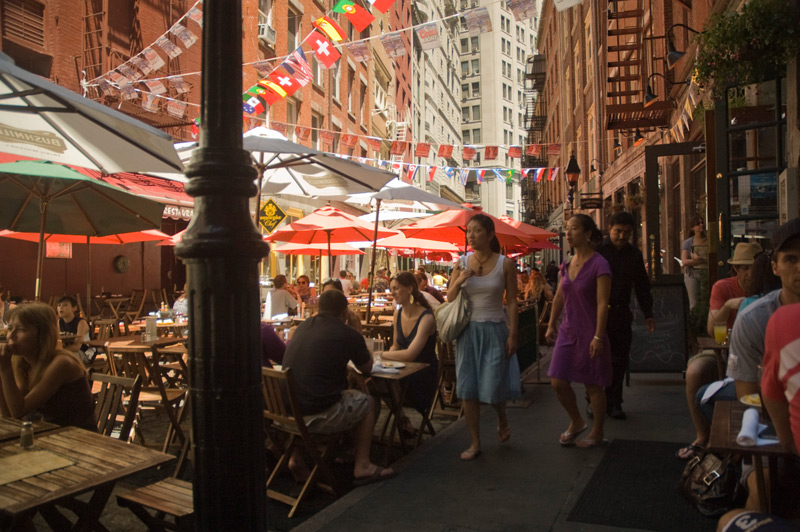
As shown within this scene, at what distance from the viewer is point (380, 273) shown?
2353 centimetres

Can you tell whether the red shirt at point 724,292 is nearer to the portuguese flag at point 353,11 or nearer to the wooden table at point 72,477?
the wooden table at point 72,477

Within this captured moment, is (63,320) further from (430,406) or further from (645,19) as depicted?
(645,19)

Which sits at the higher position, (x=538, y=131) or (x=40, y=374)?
(x=538, y=131)

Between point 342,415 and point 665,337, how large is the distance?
4.98 m

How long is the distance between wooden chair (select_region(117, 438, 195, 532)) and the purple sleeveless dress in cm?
304

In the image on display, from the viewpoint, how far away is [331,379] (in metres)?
4.61

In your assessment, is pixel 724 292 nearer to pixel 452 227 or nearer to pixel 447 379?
pixel 447 379

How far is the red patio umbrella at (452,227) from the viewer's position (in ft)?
32.5

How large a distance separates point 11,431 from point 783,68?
706 centimetres

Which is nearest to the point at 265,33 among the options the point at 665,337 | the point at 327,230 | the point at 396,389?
the point at 327,230

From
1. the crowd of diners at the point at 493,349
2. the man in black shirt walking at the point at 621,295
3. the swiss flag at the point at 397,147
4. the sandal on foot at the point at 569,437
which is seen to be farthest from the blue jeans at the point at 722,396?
the swiss flag at the point at 397,147

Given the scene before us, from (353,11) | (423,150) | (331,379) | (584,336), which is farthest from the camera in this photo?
(423,150)

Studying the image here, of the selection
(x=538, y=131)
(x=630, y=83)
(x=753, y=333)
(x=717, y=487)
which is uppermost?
(x=538, y=131)

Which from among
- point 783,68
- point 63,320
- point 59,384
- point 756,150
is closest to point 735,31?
Answer: point 783,68
